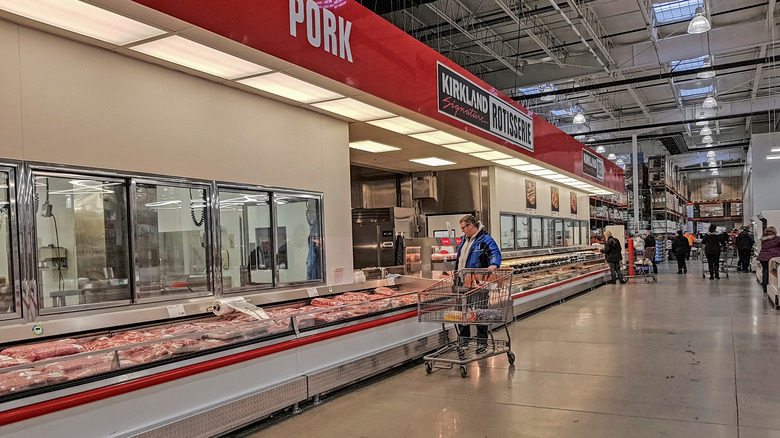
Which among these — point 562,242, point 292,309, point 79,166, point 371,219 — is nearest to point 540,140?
point 371,219

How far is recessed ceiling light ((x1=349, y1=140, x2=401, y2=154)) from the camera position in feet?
27.2

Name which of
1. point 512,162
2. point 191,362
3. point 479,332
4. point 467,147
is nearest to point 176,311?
point 191,362

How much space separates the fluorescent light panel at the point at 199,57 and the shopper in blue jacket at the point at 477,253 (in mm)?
3223

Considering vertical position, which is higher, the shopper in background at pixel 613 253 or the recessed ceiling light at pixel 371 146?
the recessed ceiling light at pixel 371 146

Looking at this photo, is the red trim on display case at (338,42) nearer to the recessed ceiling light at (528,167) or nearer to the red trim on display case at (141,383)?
the red trim on display case at (141,383)

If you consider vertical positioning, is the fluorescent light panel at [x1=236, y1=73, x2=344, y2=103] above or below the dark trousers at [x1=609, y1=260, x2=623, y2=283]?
above

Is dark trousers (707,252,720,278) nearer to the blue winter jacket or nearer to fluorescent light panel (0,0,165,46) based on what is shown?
the blue winter jacket

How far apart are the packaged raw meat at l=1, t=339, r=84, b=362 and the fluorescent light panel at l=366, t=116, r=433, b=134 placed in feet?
13.5

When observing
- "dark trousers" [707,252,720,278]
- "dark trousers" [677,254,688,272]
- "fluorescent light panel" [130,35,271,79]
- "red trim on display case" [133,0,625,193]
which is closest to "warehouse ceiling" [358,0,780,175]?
"red trim on display case" [133,0,625,193]

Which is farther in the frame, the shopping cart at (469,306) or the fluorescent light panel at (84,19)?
the shopping cart at (469,306)

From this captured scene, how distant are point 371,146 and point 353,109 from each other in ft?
8.06
